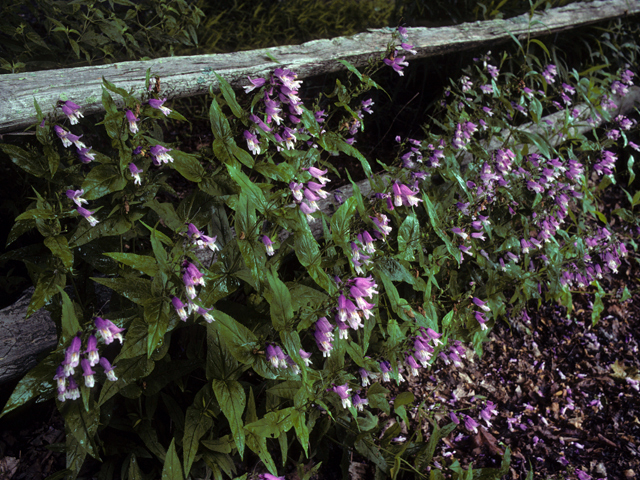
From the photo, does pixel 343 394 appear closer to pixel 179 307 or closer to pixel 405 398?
pixel 405 398

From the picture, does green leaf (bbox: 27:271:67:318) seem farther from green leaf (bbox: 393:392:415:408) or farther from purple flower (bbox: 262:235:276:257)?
green leaf (bbox: 393:392:415:408)

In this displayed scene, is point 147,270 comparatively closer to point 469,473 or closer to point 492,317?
point 469,473

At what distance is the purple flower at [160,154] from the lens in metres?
1.62

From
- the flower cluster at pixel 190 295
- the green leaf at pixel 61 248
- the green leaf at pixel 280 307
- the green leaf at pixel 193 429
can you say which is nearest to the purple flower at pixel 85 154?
the green leaf at pixel 61 248

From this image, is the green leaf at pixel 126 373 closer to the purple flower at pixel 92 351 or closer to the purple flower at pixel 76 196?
the purple flower at pixel 92 351

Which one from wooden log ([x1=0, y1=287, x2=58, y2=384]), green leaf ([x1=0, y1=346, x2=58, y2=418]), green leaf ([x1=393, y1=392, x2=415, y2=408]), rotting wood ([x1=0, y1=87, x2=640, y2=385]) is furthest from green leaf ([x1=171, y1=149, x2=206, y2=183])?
green leaf ([x1=393, y1=392, x2=415, y2=408])

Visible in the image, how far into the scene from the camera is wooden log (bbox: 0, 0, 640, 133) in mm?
1790

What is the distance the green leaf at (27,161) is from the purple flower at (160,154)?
400mm

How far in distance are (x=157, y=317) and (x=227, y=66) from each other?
1.62 meters

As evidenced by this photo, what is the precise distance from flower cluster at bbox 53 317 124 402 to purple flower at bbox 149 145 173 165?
65 centimetres

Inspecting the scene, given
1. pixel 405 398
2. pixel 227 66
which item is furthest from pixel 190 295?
pixel 227 66

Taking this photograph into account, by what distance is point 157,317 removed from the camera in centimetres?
132

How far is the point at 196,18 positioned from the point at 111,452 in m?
2.52

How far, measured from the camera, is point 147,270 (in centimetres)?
135
